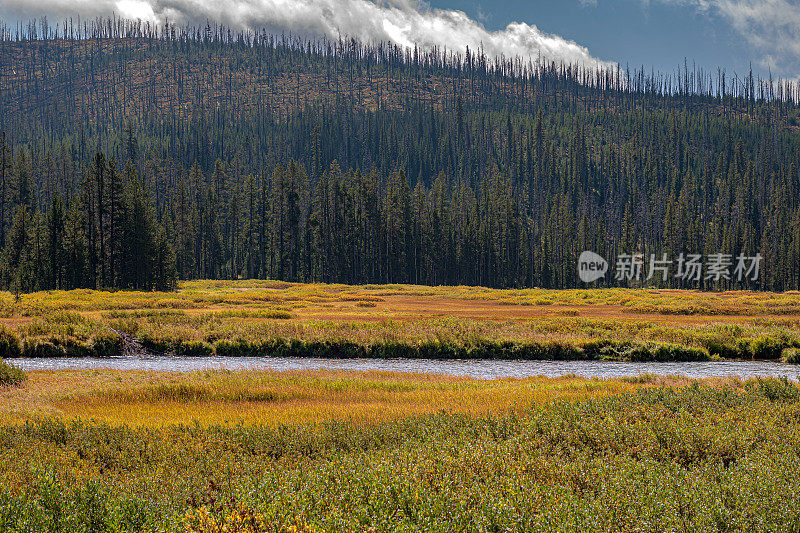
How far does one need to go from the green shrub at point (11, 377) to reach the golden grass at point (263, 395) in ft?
1.40

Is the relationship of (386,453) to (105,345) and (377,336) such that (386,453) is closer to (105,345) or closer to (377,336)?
(377,336)

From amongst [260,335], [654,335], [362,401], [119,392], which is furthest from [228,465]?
[654,335]

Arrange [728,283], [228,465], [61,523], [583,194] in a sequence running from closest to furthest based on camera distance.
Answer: [61,523] → [228,465] → [728,283] → [583,194]

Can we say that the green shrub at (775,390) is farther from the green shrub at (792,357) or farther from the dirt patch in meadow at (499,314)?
the dirt patch in meadow at (499,314)

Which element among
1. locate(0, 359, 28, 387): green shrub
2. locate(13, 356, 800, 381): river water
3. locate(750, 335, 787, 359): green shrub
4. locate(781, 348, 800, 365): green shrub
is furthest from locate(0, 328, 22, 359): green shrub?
locate(781, 348, 800, 365): green shrub

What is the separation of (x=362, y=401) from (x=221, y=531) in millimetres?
13056

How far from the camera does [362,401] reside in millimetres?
19531

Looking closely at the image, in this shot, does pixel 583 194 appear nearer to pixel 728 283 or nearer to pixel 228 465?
pixel 728 283

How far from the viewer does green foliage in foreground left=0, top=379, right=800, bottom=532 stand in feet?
24.5

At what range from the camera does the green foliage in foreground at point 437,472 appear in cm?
748

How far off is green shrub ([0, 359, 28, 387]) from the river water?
6292 mm

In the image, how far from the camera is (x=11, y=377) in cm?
2030

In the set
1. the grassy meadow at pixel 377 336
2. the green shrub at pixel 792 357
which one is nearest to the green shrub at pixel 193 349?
the grassy meadow at pixel 377 336

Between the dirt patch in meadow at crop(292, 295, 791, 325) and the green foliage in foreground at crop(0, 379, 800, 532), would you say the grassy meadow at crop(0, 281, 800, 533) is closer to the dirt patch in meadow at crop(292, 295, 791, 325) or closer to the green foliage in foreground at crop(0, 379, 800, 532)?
the green foliage in foreground at crop(0, 379, 800, 532)
